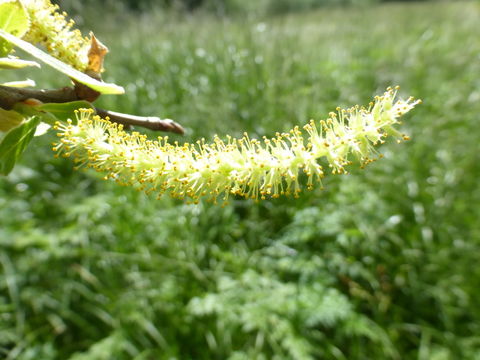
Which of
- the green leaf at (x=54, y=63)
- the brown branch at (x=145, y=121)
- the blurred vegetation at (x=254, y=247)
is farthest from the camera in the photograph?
the blurred vegetation at (x=254, y=247)

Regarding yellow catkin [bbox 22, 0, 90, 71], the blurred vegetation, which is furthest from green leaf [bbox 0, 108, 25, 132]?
the blurred vegetation

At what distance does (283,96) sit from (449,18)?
15.5ft

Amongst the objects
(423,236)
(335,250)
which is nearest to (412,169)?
(423,236)

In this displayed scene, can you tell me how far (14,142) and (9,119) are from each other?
0.11 ft

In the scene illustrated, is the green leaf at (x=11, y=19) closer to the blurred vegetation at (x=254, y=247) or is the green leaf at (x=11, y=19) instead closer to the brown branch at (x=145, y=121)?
the brown branch at (x=145, y=121)

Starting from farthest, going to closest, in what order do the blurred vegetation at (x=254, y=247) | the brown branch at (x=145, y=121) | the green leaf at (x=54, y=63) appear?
the blurred vegetation at (x=254, y=247) → the brown branch at (x=145, y=121) → the green leaf at (x=54, y=63)

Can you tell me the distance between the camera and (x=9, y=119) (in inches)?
19.1

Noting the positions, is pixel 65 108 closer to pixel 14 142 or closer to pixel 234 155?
pixel 14 142

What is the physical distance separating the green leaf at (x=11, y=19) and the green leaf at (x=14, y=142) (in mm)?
101

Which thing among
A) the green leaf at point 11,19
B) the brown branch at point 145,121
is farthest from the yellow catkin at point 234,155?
the green leaf at point 11,19

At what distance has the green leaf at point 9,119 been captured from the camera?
48 cm

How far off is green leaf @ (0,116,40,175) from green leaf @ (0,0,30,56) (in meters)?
0.10

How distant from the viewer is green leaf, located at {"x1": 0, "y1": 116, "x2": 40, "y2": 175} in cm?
46

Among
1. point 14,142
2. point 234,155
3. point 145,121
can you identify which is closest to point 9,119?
point 14,142
